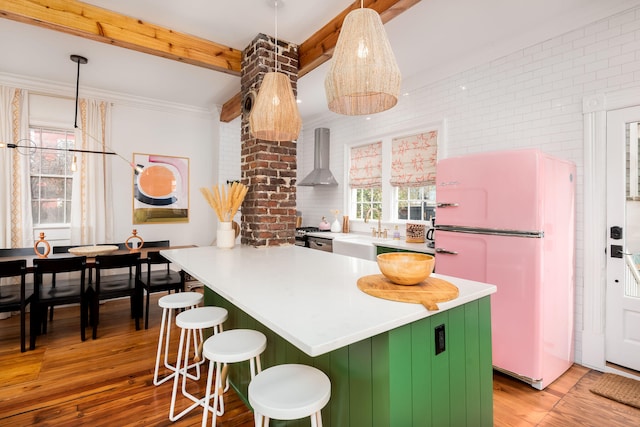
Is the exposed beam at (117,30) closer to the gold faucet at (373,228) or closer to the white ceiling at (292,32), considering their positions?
the white ceiling at (292,32)

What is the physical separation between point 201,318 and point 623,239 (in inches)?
128

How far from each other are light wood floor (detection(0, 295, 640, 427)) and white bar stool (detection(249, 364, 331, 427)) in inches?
38.9

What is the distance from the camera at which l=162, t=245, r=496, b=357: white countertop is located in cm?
102

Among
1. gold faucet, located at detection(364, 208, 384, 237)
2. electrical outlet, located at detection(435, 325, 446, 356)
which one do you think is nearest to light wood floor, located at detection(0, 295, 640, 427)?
electrical outlet, located at detection(435, 325, 446, 356)

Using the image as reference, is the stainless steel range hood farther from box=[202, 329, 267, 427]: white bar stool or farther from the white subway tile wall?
box=[202, 329, 267, 427]: white bar stool

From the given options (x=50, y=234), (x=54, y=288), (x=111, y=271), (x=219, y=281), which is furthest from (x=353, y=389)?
(x=50, y=234)

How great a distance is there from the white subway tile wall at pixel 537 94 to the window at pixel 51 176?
458 cm

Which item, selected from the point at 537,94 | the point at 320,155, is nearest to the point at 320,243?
the point at 320,155

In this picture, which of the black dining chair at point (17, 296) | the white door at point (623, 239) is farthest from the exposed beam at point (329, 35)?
the black dining chair at point (17, 296)

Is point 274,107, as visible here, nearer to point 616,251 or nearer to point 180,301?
point 180,301

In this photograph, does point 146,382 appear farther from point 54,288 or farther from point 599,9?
point 599,9

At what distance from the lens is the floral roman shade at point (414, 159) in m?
3.96

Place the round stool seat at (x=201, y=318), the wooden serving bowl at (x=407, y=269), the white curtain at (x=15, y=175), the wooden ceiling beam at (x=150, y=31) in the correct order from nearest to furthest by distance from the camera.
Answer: the wooden serving bowl at (x=407, y=269), the round stool seat at (x=201, y=318), the wooden ceiling beam at (x=150, y=31), the white curtain at (x=15, y=175)

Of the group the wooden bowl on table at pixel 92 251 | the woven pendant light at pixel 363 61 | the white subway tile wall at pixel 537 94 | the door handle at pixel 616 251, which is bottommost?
the wooden bowl on table at pixel 92 251
